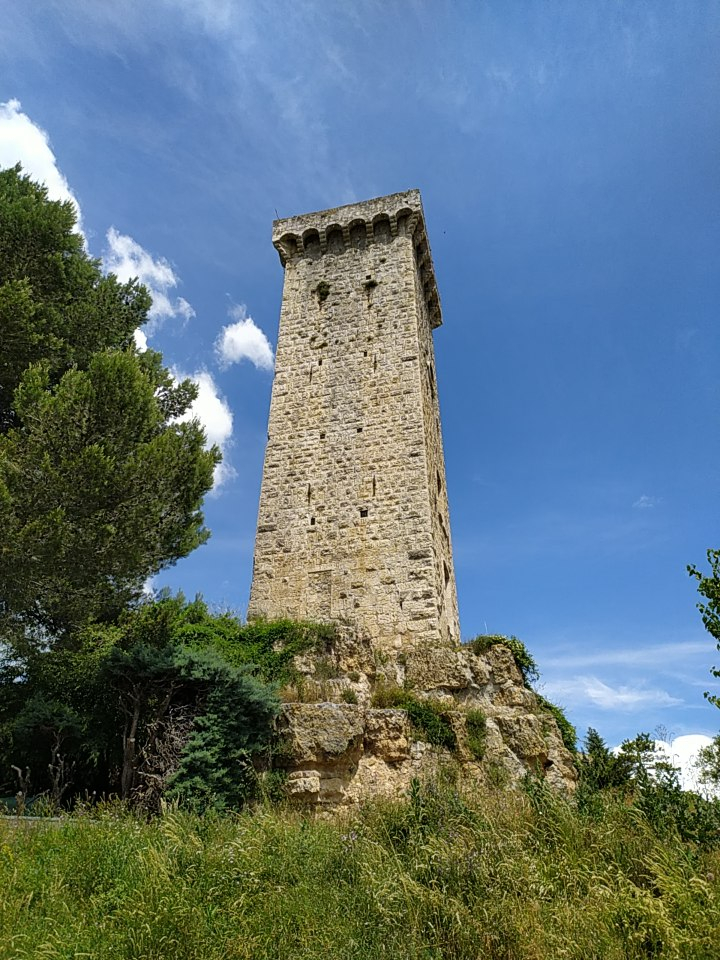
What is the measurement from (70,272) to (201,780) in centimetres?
1061

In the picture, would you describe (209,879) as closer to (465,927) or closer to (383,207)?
(465,927)

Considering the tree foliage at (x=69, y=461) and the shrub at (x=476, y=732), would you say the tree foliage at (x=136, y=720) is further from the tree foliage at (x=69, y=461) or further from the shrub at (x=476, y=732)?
the shrub at (x=476, y=732)

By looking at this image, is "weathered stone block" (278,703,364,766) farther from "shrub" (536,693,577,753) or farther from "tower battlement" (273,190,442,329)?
"tower battlement" (273,190,442,329)

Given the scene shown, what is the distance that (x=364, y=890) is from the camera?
4.63m

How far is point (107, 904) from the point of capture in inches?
174

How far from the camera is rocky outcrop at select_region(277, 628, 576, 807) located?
8.54 meters

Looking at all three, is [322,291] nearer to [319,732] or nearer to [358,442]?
[358,442]

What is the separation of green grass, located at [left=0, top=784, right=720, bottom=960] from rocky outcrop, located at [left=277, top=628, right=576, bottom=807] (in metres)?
2.04

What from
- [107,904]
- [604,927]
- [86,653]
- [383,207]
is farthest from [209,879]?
[383,207]

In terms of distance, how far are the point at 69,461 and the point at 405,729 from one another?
6.69 m

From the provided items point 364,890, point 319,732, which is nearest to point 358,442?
point 319,732

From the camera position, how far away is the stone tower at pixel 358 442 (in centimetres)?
1248

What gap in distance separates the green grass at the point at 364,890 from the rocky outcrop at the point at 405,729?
204 cm

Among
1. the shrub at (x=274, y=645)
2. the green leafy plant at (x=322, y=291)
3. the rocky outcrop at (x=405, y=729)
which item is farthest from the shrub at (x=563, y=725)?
the green leafy plant at (x=322, y=291)
